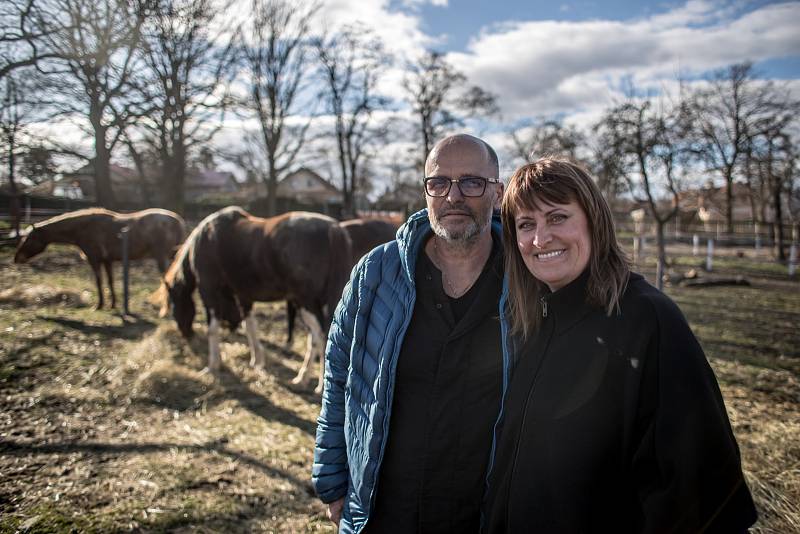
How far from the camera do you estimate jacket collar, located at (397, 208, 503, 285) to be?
192cm

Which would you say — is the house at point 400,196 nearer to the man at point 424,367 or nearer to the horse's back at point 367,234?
the horse's back at point 367,234

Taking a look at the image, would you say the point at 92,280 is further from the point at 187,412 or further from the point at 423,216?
the point at 423,216

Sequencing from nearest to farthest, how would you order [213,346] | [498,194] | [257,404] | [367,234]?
[498,194], [257,404], [213,346], [367,234]

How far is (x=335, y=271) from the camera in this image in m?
5.54

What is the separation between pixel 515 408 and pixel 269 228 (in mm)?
4796

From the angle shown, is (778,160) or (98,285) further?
(778,160)

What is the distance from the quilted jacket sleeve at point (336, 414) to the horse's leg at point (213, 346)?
4305 millimetres

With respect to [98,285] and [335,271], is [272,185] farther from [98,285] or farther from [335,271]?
[335,271]

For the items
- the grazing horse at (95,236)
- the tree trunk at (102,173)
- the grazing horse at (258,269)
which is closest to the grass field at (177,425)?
the grazing horse at (258,269)

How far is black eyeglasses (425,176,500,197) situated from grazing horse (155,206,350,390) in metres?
3.59

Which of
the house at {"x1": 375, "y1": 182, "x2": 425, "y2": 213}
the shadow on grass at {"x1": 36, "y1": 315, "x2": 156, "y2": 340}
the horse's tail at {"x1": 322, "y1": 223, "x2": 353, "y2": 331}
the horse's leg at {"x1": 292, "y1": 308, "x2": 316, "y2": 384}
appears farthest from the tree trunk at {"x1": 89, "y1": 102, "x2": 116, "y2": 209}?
the house at {"x1": 375, "y1": 182, "x2": 425, "y2": 213}

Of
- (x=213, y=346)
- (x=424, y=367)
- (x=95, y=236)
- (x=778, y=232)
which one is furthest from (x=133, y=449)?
(x=778, y=232)

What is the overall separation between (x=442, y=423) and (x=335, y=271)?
12.9 feet

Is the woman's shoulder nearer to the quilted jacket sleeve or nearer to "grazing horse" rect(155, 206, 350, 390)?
the quilted jacket sleeve
